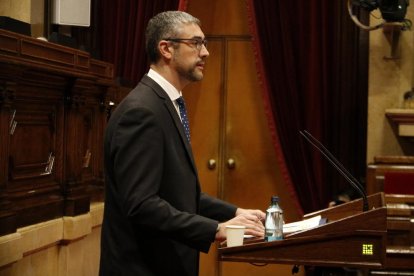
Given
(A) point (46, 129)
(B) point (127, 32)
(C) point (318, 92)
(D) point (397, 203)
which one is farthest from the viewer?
(B) point (127, 32)

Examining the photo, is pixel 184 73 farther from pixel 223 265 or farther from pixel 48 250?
pixel 223 265

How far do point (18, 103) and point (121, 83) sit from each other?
153 centimetres

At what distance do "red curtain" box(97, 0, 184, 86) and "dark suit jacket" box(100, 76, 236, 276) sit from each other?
3.24 metres

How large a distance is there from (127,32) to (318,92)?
5.25 ft

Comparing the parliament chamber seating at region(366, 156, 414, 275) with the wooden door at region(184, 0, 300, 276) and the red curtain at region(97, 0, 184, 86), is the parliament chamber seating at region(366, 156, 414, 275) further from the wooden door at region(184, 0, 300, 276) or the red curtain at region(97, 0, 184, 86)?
the red curtain at region(97, 0, 184, 86)

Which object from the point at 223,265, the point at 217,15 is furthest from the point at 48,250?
the point at 217,15

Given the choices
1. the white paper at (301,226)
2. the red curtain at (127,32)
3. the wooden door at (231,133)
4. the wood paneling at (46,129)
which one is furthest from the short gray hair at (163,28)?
the wooden door at (231,133)

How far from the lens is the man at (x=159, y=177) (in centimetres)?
198

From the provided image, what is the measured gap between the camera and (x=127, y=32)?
215 inches

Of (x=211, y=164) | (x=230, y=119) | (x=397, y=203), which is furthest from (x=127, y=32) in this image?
(x=397, y=203)

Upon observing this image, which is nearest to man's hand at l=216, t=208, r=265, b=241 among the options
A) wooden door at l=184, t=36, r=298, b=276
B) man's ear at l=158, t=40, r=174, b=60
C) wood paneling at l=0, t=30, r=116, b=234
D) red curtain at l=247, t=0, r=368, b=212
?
man's ear at l=158, t=40, r=174, b=60

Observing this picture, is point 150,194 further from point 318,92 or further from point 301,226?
point 318,92

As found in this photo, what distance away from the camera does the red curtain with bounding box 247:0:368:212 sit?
16.8 ft

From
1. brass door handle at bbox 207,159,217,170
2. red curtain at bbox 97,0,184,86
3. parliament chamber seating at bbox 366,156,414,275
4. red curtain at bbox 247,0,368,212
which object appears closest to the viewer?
parliament chamber seating at bbox 366,156,414,275
